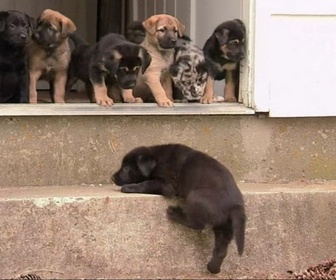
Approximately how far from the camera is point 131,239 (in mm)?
4914

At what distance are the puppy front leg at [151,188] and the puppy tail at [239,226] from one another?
20.4 inches

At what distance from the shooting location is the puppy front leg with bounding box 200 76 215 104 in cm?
600

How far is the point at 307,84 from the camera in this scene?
5.89 meters

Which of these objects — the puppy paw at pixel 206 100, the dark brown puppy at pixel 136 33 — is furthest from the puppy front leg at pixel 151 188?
the dark brown puppy at pixel 136 33

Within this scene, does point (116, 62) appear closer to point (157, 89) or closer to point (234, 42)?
point (157, 89)

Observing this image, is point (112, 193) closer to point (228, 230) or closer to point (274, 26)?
point (228, 230)

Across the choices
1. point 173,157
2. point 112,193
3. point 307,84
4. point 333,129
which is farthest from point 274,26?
point 112,193

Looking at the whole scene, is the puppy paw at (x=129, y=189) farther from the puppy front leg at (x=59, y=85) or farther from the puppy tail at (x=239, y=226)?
the puppy front leg at (x=59, y=85)

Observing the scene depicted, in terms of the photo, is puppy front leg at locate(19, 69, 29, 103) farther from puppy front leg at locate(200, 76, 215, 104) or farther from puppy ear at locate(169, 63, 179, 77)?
puppy front leg at locate(200, 76, 215, 104)

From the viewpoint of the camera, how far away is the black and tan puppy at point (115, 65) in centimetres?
574

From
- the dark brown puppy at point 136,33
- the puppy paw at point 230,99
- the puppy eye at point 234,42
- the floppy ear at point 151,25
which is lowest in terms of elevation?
the puppy paw at point 230,99

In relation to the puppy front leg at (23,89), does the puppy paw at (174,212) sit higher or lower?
lower

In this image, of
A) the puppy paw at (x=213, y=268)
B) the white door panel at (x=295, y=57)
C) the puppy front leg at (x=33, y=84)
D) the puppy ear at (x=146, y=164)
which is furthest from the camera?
the puppy front leg at (x=33, y=84)

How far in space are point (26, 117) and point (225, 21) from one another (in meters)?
1.79
